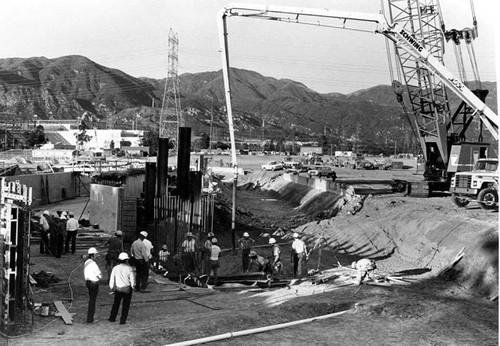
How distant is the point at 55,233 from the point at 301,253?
7.64m

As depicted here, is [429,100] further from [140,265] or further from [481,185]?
[140,265]

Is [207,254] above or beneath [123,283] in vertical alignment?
beneath

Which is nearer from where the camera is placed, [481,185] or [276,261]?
[276,261]

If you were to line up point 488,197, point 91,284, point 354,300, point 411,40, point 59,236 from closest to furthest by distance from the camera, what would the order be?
point 91,284 < point 354,300 < point 59,236 < point 411,40 < point 488,197

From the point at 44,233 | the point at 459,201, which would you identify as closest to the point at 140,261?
the point at 44,233

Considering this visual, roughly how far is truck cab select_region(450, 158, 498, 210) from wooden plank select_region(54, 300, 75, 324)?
16428 millimetres

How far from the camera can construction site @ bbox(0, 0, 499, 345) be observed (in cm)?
991

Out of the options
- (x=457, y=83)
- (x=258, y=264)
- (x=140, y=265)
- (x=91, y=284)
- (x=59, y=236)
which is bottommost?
(x=258, y=264)

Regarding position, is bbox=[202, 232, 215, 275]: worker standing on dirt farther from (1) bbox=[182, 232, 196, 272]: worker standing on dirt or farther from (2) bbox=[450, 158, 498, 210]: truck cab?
(2) bbox=[450, 158, 498, 210]: truck cab

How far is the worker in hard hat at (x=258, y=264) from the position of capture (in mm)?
16634

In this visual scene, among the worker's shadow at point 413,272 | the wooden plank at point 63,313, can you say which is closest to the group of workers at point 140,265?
the wooden plank at point 63,313

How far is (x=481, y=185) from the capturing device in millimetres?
21812

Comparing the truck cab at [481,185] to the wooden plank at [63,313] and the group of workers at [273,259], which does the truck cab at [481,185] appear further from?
the wooden plank at [63,313]

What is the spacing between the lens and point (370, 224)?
2481cm
